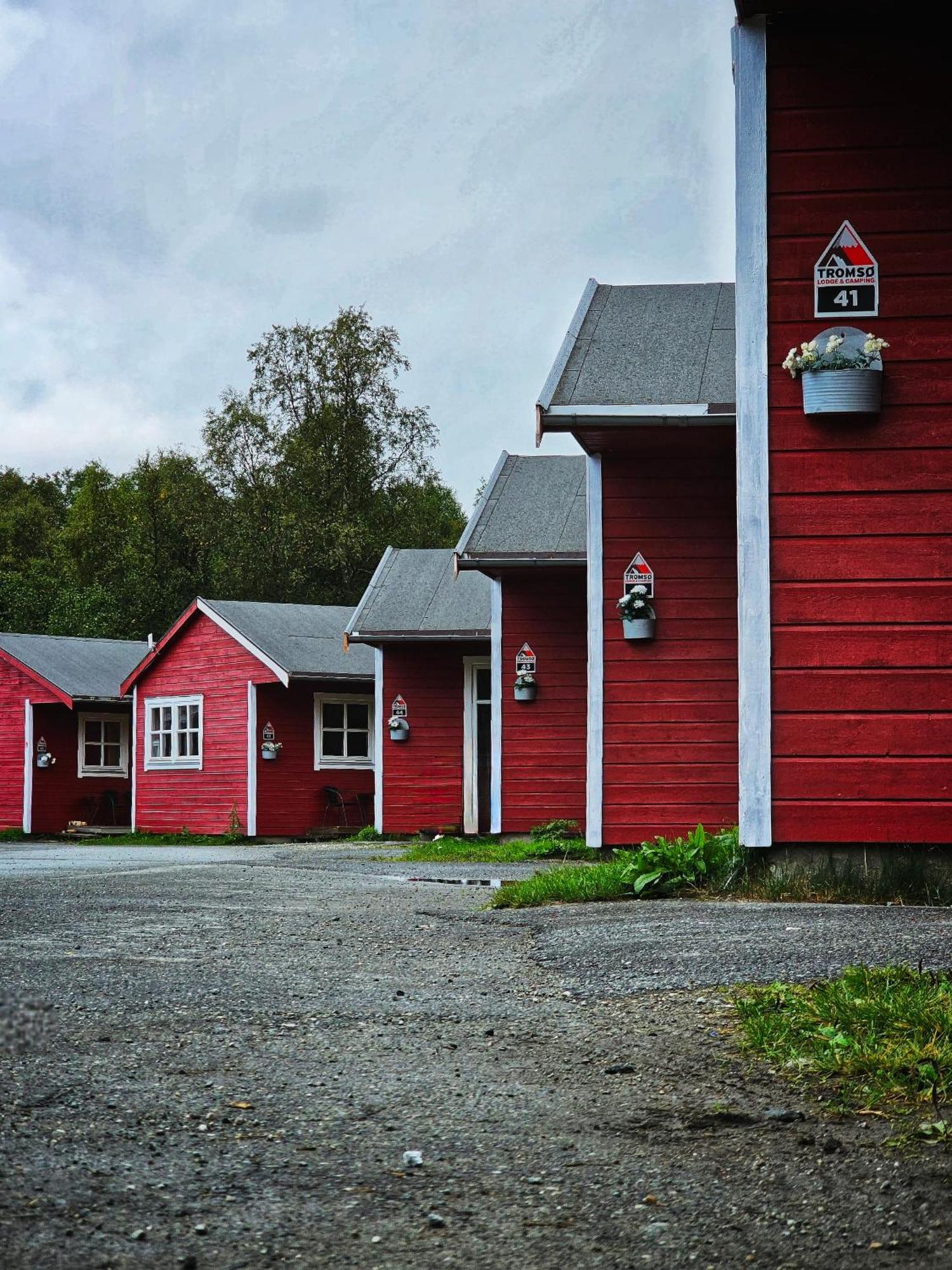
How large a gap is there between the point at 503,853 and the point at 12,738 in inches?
656

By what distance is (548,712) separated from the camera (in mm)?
16750

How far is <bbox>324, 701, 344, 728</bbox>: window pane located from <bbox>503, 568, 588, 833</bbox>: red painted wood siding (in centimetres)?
759

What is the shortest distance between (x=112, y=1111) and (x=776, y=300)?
5.60 meters

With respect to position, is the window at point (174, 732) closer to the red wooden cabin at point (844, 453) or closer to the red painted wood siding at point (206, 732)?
the red painted wood siding at point (206, 732)

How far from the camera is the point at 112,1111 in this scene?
3.18 meters

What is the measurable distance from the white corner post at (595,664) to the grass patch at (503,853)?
0.59m

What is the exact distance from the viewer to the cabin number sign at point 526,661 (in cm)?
1672

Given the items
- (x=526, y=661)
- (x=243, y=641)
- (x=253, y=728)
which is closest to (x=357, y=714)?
(x=253, y=728)

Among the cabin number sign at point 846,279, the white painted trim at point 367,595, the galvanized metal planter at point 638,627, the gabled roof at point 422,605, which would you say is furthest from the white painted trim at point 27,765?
the cabin number sign at point 846,279

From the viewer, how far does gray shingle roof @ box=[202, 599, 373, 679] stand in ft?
75.8

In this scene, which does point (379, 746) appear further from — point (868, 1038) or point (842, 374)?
point (868, 1038)

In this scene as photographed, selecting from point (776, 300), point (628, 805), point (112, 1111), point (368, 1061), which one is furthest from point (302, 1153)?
point (628, 805)

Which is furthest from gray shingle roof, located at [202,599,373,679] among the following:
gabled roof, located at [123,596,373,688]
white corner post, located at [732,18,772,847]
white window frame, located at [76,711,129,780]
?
white corner post, located at [732,18,772,847]

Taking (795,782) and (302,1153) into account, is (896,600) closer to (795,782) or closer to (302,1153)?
(795,782)
